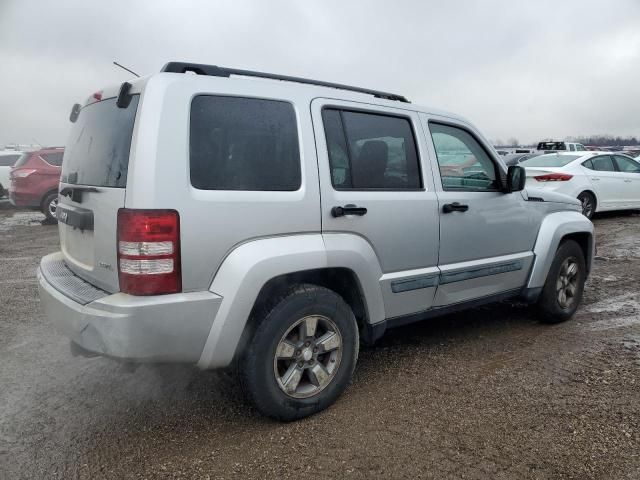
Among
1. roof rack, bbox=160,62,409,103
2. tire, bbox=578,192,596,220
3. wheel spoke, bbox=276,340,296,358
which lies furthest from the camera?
tire, bbox=578,192,596,220

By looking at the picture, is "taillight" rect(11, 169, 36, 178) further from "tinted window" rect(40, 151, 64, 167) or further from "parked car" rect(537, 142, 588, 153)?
"parked car" rect(537, 142, 588, 153)

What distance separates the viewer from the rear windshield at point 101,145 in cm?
254

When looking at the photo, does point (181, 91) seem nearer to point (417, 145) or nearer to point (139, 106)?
point (139, 106)

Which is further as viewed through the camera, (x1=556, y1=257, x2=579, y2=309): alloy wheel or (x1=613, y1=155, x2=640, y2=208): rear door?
(x1=613, y1=155, x2=640, y2=208): rear door

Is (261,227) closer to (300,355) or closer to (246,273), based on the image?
(246,273)

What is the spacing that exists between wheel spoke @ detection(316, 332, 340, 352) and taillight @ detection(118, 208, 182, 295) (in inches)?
37.3

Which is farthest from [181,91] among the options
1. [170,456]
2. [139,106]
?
[170,456]

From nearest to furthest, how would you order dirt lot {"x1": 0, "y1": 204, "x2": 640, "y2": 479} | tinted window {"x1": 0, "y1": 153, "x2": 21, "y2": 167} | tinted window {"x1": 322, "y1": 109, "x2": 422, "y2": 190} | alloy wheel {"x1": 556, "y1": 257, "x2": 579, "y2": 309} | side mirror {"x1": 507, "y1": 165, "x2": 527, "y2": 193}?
dirt lot {"x1": 0, "y1": 204, "x2": 640, "y2": 479}, tinted window {"x1": 322, "y1": 109, "x2": 422, "y2": 190}, side mirror {"x1": 507, "y1": 165, "x2": 527, "y2": 193}, alloy wheel {"x1": 556, "y1": 257, "x2": 579, "y2": 309}, tinted window {"x1": 0, "y1": 153, "x2": 21, "y2": 167}

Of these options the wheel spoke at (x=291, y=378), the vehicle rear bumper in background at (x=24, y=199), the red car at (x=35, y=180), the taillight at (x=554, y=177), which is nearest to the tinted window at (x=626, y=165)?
the taillight at (x=554, y=177)

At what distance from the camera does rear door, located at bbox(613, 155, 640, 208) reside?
36.7 feet

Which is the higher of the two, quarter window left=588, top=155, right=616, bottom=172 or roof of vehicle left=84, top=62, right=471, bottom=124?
roof of vehicle left=84, top=62, right=471, bottom=124

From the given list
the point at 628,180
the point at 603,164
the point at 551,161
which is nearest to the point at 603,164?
the point at 603,164

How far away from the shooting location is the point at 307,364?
287 centimetres

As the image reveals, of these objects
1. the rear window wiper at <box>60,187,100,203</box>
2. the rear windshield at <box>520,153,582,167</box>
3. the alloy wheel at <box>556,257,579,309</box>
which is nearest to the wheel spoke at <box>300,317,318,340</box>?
the rear window wiper at <box>60,187,100,203</box>
